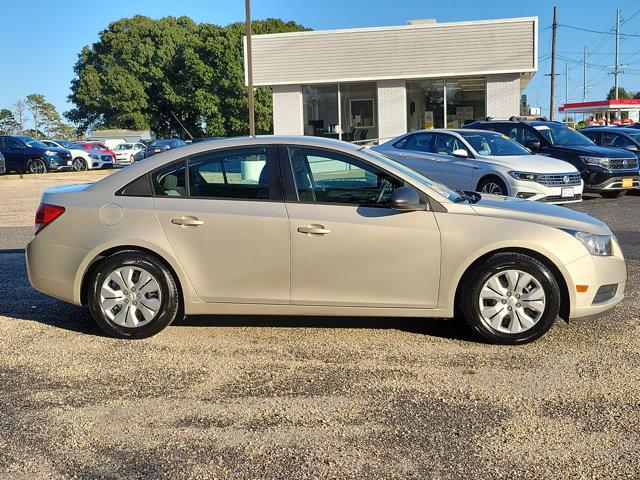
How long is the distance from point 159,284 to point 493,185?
25.9ft

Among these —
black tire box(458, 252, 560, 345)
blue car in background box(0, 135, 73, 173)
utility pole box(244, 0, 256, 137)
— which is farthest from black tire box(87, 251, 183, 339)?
blue car in background box(0, 135, 73, 173)

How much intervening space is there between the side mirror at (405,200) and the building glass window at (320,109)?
19883 mm

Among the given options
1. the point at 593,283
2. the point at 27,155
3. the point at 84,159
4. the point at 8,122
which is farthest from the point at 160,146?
the point at 8,122

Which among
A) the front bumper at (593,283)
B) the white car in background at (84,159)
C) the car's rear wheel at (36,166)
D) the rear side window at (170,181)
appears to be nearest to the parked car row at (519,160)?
the front bumper at (593,283)

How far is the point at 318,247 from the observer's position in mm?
5008

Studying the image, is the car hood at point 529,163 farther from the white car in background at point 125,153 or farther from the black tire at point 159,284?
the white car in background at point 125,153

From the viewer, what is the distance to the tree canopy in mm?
56312

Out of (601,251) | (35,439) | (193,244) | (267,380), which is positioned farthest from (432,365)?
(35,439)

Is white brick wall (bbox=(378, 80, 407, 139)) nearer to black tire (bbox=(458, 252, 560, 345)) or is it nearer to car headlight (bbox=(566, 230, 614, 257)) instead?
car headlight (bbox=(566, 230, 614, 257))

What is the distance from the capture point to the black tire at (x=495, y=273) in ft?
16.1

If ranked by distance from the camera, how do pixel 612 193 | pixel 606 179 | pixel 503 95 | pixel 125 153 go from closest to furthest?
pixel 606 179
pixel 612 193
pixel 503 95
pixel 125 153

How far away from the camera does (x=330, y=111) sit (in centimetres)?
2484

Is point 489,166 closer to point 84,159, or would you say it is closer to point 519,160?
point 519,160

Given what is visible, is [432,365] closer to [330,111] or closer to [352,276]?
[352,276]
